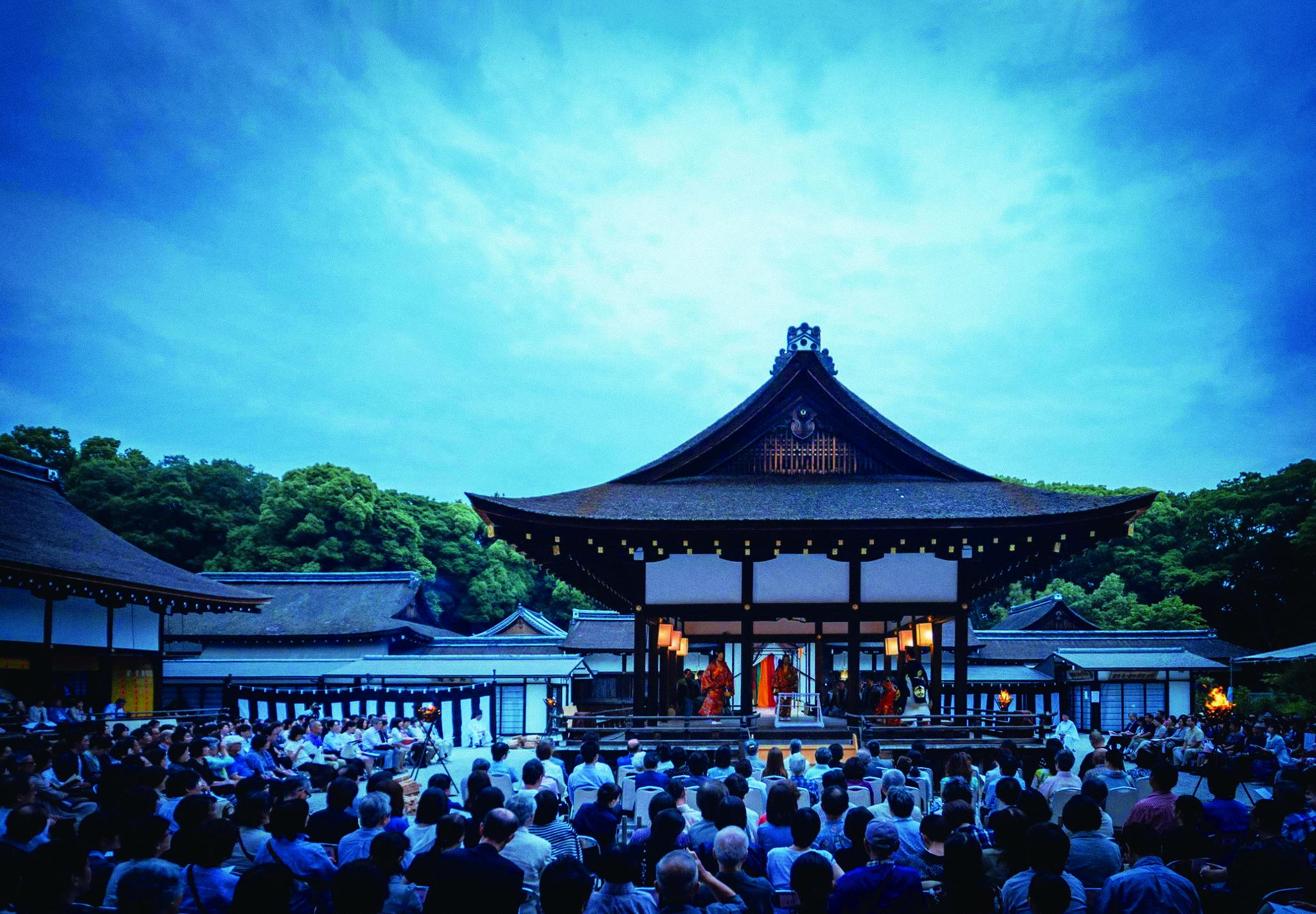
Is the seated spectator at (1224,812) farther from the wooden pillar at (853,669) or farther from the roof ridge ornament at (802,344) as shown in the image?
the roof ridge ornament at (802,344)

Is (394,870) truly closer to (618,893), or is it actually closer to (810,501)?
(618,893)

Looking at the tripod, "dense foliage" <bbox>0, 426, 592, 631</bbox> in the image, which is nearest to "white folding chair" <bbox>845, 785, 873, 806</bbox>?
the tripod

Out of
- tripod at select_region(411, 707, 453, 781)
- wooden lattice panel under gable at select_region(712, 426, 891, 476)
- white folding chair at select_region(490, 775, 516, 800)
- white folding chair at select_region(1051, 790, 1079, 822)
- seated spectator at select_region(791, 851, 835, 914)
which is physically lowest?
tripod at select_region(411, 707, 453, 781)

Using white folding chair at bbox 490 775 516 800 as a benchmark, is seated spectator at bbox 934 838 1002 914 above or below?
above

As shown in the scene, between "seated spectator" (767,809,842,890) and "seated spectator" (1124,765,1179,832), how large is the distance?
10.5 ft

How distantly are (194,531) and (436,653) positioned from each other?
72.2 feet

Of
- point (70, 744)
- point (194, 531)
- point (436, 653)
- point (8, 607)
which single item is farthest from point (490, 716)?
point (194, 531)

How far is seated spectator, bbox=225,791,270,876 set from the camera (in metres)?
6.42

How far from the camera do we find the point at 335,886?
4.75 m

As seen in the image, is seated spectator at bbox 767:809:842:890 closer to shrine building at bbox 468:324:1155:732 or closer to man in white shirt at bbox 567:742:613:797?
man in white shirt at bbox 567:742:613:797

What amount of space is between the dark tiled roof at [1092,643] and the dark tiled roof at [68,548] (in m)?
34.7

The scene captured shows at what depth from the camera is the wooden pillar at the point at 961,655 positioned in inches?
666

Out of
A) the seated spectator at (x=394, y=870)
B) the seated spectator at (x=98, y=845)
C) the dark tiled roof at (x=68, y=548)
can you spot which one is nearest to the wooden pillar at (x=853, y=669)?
the seated spectator at (x=394, y=870)

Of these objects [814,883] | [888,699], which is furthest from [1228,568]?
[814,883]
